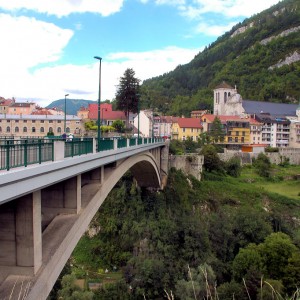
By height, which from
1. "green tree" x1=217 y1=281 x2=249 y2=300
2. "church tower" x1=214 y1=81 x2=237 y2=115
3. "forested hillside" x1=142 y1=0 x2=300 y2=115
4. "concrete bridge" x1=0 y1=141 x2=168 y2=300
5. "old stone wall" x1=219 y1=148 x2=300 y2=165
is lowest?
"green tree" x1=217 y1=281 x2=249 y2=300

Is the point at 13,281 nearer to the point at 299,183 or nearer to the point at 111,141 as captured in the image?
the point at 111,141

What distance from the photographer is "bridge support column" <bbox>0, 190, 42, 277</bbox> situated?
7.12m

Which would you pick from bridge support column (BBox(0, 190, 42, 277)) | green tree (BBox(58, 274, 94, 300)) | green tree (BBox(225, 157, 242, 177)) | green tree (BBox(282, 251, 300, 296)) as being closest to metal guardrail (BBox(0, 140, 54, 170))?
bridge support column (BBox(0, 190, 42, 277))

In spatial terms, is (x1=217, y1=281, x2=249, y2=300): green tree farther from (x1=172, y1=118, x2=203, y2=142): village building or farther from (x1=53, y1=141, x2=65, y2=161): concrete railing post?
(x1=172, y1=118, x2=203, y2=142): village building

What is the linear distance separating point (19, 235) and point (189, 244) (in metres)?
21.9

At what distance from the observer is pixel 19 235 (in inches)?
281

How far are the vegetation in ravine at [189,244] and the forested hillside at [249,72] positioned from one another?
63.1 metres

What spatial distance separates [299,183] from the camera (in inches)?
2019

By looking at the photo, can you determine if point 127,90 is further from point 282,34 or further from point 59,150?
point 282,34

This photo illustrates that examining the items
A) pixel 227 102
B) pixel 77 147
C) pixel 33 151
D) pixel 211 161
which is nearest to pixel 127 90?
pixel 211 161

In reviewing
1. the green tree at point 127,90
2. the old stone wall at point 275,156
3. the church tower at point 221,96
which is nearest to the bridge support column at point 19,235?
the green tree at point 127,90

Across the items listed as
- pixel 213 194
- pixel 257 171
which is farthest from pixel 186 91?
pixel 213 194

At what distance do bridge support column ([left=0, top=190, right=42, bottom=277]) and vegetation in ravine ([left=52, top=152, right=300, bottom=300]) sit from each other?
9233mm

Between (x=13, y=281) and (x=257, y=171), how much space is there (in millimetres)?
51024
